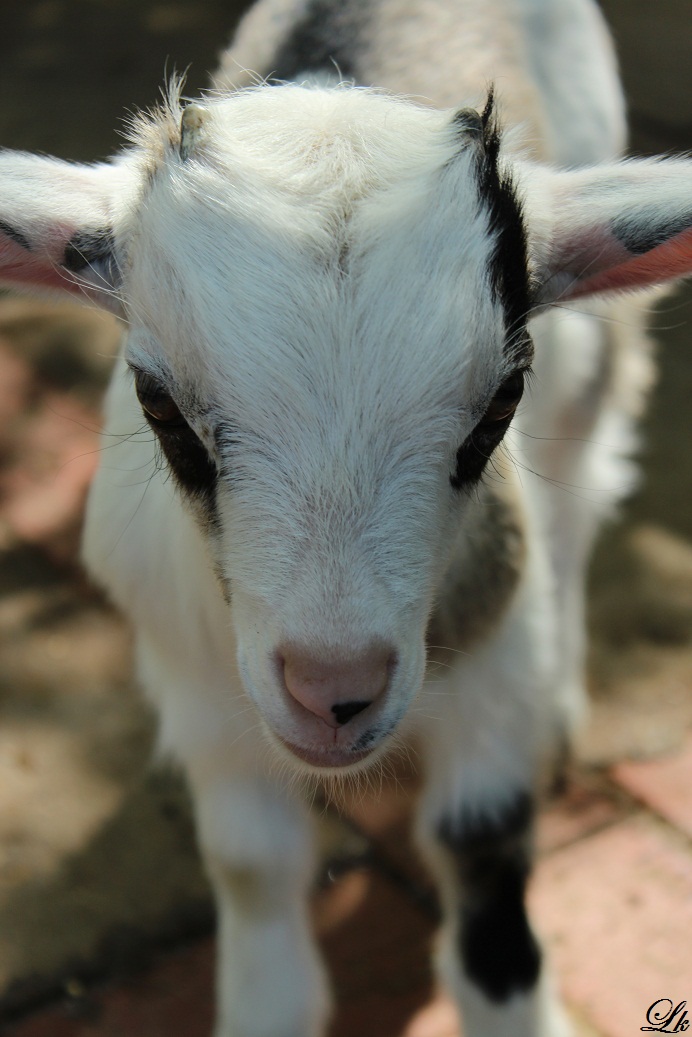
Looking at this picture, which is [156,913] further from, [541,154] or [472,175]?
[541,154]

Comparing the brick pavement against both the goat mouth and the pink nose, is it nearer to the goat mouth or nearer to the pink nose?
the goat mouth

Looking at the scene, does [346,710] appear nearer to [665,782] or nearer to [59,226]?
[59,226]

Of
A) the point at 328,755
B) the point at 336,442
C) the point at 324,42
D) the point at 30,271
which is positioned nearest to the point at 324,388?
the point at 336,442

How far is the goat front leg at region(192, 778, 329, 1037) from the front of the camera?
3.05 m

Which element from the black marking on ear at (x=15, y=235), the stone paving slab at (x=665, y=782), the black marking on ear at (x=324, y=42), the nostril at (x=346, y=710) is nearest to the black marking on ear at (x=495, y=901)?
the stone paving slab at (x=665, y=782)

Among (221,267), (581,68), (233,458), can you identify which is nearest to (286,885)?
(233,458)

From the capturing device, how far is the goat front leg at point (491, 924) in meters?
3.01

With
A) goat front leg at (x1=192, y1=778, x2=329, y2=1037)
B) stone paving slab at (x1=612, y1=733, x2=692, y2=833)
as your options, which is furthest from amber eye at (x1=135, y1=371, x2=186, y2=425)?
stone paving slab at (x1=612, y1=733, x2=692, y2=833)

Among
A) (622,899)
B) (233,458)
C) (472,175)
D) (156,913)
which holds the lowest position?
(622,899)

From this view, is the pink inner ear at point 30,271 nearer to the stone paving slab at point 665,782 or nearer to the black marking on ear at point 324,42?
the black marking on ear at point 324,42

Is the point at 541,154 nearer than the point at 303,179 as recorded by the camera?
No

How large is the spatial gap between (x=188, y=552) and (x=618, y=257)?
1136 millimetres

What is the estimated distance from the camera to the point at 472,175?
7.78ft

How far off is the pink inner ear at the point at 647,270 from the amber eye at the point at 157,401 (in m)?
0.94
